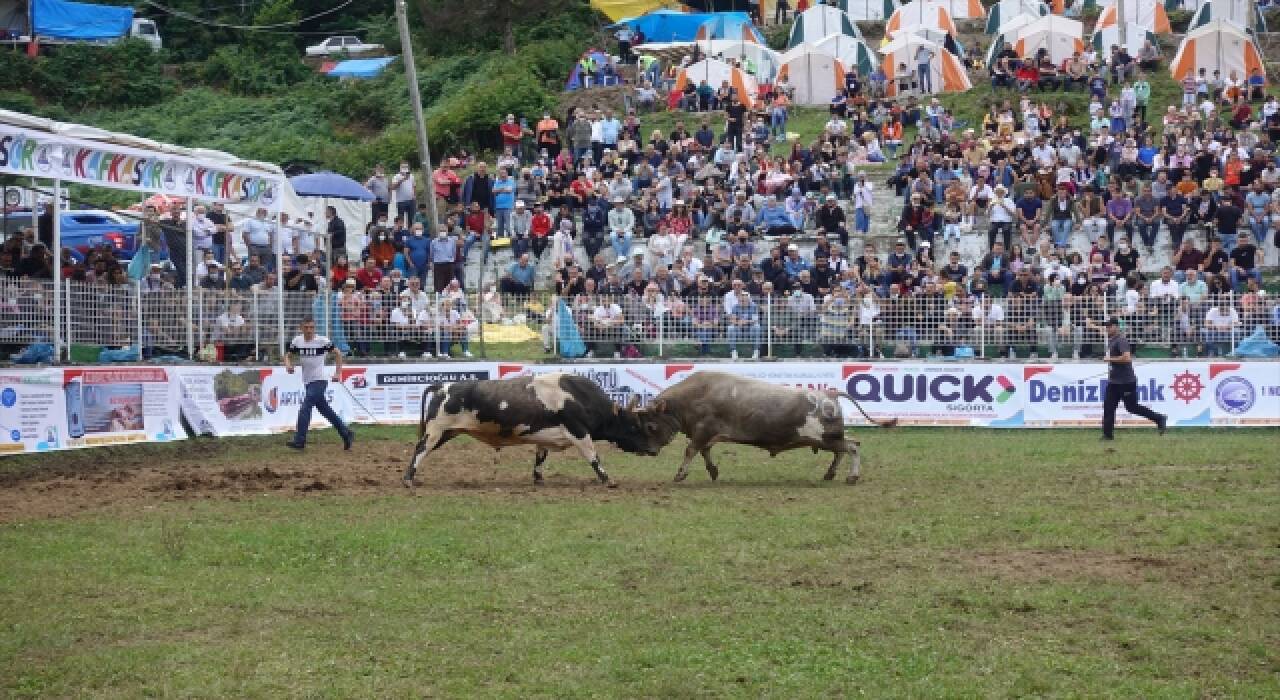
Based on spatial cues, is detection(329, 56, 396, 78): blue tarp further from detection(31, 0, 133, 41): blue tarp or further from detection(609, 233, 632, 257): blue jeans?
detection(609, 233, 632, 257): blue jeans

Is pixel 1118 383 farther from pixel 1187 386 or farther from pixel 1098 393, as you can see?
pixel 1187 386

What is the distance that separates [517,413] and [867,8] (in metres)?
49.8

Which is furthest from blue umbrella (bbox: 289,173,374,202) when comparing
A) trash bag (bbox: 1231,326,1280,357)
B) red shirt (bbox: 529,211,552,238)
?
trash bag (bbox: 1231,326,1280,357)

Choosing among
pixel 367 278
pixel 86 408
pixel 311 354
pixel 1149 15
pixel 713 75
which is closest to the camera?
pixel 86 408

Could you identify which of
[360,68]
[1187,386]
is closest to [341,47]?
[360,68]

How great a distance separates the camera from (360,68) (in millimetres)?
68125

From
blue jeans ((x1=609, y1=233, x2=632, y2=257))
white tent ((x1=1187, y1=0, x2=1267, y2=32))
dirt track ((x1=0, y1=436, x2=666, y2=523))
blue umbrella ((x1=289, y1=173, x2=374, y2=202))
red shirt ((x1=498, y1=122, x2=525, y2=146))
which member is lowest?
dirt track ((x1=0, y1=436, x2=666, y2=523))

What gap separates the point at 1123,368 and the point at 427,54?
46618 millimetres

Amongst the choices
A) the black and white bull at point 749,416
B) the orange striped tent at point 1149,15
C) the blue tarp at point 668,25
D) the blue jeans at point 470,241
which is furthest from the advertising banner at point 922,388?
the blue tarp at point 668,25

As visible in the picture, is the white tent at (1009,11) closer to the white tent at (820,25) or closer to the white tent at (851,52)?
the white tent at (820,25)

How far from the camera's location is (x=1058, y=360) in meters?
30.2

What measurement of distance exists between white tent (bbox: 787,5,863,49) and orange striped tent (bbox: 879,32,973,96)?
459cm

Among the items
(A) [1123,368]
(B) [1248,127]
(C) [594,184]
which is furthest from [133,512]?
(B) [1248,127]

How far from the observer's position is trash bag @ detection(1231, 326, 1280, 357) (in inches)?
1166
